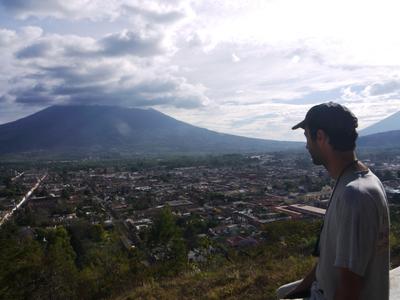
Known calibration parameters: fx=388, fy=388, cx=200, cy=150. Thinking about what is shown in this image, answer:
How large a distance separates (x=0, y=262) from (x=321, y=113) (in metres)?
7.48

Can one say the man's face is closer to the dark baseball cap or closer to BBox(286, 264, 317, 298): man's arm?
the dark baseball cap

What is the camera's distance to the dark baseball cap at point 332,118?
152 cm

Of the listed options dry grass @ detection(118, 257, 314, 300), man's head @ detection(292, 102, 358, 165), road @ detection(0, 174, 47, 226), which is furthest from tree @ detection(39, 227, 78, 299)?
road @ detection(0, 174, 47, 226)

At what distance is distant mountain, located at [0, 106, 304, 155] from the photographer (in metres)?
116

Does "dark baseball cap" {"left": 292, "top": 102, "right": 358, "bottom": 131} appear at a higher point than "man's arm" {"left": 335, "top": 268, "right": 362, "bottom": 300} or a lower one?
higher

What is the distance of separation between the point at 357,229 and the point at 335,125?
414 mm

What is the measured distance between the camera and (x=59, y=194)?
36.1m

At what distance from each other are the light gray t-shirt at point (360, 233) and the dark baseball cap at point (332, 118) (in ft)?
0.62

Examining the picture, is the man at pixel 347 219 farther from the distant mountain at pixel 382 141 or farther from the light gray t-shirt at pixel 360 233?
the distant mountain at pixel 382 141

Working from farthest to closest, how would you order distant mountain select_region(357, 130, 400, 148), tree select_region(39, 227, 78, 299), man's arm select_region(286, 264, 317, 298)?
distant mountain select_region(357, 130, 400, 148)
tree select_region(39, 227, 78, 299)
man's arm select_region(286, 264, 317, 298)

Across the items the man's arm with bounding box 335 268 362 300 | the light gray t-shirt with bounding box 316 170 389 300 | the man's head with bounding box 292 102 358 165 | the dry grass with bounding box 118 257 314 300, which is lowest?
the dry grass with bounding box 118 257 314 300

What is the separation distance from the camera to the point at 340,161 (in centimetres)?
155

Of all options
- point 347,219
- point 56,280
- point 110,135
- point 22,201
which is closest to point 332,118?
point 347,219

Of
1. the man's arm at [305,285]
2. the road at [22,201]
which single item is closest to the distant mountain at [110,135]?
the road at [22,201]
